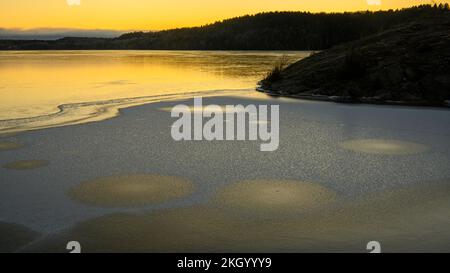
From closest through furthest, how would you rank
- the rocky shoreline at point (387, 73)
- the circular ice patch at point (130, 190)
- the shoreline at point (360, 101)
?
the circular ice patch at point (130, 190) < the shoreline at point (360, 101) < the rocky shoreline at point (387, 73)

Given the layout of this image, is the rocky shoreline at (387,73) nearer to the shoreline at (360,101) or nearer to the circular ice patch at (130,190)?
the shoreline at (360,101)

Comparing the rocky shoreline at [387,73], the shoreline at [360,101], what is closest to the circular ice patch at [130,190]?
the shoreline at [360,101]

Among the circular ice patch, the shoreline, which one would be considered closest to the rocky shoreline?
the shoreline

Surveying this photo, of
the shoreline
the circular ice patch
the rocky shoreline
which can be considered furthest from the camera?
the rocky shoreline

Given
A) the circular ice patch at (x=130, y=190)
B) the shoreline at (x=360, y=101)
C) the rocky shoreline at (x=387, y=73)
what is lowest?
the circular ice patch at (x=130, y=190)

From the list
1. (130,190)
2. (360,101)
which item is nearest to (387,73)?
(360,101)

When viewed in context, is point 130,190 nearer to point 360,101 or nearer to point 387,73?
point 360,101

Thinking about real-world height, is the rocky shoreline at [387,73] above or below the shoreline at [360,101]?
above

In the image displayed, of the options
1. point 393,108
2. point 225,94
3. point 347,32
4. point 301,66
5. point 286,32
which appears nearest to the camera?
point 393,108

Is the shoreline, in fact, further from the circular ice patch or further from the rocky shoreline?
the circular ice patch

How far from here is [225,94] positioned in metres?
14.8

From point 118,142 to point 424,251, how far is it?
5.33m
